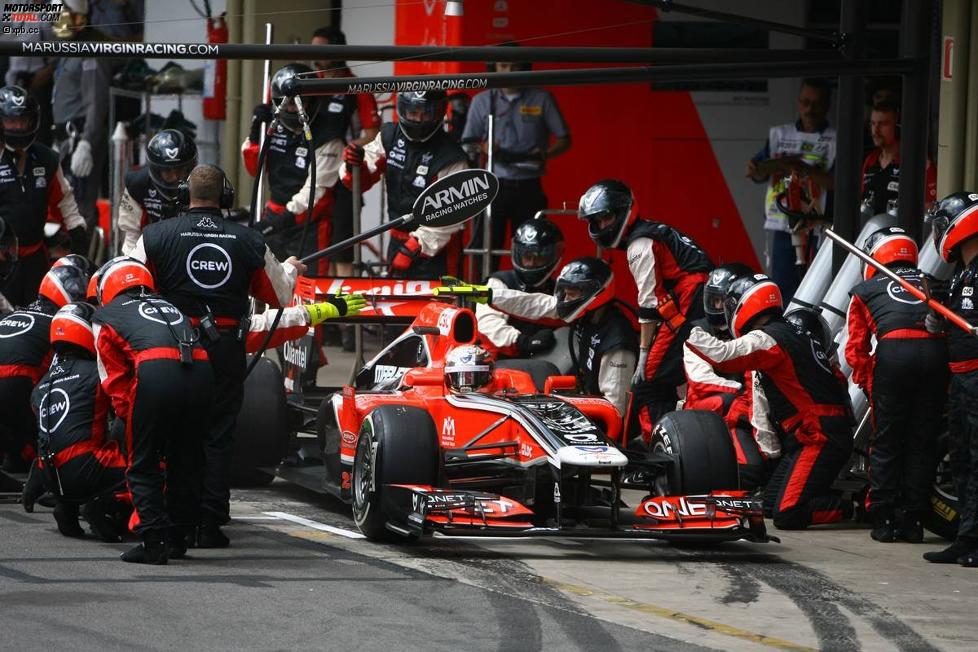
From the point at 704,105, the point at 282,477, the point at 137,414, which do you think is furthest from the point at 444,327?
the point at 704,105

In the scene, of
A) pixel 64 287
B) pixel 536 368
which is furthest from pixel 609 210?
pixel 64 287

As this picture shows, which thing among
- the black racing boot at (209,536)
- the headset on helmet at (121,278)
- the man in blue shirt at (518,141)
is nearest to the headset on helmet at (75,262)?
the headset on helmet at (121,278)

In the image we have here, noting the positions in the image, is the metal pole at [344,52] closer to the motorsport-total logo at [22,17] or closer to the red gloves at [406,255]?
the motorsport-total logo at [22,17]

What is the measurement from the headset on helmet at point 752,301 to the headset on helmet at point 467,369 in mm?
1526

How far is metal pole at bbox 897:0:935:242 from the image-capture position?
462 inches

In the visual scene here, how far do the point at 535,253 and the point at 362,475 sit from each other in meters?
3.24

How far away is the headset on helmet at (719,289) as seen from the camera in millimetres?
10734

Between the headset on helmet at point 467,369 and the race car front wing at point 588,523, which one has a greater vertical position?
the headset on helmet at point 467,369

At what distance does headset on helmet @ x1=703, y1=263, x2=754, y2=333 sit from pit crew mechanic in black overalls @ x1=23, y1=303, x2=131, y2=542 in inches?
149

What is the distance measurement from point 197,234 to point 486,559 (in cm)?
218

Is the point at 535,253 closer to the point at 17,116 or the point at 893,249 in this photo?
the point at 893,249

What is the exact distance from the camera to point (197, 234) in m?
8.96

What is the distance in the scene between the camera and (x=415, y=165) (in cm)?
1373

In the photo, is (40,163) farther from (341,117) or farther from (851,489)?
(851,489)
